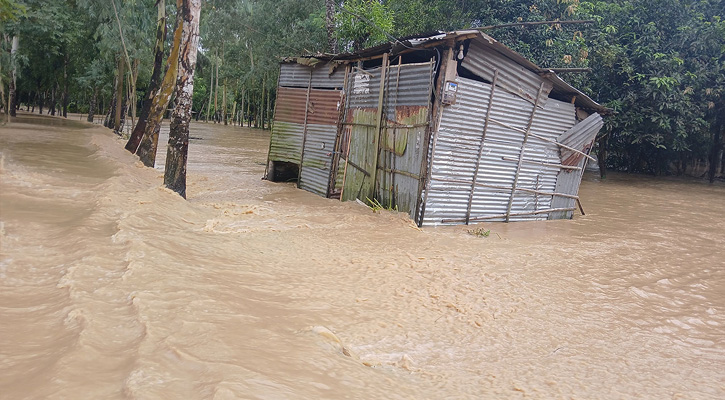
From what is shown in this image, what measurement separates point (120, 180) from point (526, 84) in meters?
8.52

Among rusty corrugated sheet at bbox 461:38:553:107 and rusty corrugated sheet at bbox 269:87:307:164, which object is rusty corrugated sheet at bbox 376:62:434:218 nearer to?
rusty corrugated sheet at bbox 461:38:553:107

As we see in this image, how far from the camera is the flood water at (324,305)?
2988mm

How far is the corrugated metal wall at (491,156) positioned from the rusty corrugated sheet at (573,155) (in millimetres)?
195

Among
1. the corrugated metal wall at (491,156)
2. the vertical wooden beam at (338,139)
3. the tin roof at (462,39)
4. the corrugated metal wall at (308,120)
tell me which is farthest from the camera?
the corrugated metal wall at (308,120)

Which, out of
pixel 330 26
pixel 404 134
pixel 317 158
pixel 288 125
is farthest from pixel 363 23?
pixel 404 134

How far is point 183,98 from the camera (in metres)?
9.89

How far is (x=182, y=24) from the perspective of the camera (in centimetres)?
1023

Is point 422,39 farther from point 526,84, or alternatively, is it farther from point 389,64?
point 526,84

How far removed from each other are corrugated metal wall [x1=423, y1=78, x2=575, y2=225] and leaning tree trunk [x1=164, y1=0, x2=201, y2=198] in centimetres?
489

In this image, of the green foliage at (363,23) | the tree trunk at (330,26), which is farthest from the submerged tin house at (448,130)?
the tree trunk at (330,26)

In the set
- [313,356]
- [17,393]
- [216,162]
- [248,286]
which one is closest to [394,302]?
[248,286]

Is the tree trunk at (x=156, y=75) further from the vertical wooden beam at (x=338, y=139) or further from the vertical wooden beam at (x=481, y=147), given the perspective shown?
the vertical wooden beam at (x=481, y=147)

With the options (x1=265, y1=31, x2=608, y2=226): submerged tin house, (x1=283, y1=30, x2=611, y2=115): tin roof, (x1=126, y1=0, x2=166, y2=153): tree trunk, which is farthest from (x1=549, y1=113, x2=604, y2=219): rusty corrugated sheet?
(x1=126, y1=0, x2=166, y2=153): tree trunk

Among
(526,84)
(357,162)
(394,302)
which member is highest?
(526,84)
